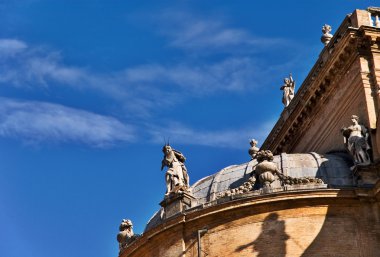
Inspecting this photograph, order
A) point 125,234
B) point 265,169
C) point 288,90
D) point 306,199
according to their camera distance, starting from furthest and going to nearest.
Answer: point 288,90 → point 125,234 → point 265,169 → point 306,199

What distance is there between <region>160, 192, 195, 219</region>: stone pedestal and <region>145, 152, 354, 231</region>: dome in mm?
279

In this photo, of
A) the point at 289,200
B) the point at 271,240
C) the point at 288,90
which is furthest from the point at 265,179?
the point at 288,90

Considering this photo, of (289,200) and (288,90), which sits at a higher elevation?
(288,90)

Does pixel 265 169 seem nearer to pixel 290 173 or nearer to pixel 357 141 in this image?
pixel 290 173

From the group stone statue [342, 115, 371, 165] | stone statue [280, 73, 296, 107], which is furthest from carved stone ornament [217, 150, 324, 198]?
stone statue [280, 73, 296, 107]

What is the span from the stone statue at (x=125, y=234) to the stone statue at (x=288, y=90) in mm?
9415

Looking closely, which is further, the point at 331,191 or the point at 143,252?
the point at 143,252

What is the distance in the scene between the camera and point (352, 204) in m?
28.5

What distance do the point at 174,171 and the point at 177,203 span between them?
4.57ft

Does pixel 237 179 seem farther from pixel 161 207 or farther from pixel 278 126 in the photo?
pixel 278 126

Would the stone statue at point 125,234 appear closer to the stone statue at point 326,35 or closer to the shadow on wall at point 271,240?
the shadow on wall at point 271,240

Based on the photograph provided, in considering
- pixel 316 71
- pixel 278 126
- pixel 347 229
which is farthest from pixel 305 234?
pixel 278 126

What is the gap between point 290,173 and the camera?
30250 millimetres

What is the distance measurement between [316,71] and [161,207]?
7325mm
